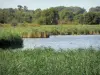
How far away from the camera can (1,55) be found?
14.8m

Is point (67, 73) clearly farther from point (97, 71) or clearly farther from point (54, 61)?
point (54, 61)

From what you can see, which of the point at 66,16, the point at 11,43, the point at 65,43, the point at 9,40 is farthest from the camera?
the point at 66,16

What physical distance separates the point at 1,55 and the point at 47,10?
198 ft

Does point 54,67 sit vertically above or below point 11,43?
above

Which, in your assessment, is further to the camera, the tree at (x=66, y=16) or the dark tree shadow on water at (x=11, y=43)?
the tree at (x=66, y=16)

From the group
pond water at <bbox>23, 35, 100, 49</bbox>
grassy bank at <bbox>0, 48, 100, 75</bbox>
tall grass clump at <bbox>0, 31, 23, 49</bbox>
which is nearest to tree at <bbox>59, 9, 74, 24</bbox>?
pond water at <bbox>23, 35, 100, 49</bbox>

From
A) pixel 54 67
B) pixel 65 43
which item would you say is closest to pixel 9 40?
pixel 65 43

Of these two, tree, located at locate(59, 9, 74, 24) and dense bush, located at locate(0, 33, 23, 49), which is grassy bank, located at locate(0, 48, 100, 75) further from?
tree, located at locate(59, 9, 74, 24)

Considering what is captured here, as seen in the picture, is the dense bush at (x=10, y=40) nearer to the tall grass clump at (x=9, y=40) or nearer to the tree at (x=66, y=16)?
the tall grass clump at (x=9, y=40)

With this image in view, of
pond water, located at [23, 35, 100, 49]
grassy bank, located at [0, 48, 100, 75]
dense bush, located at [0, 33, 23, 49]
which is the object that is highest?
grassy bank, located at [0, 48, 100, 75]

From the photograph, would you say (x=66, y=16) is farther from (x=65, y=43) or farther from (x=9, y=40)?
(x=9, y=40)

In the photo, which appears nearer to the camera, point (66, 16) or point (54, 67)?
point (54, 67)

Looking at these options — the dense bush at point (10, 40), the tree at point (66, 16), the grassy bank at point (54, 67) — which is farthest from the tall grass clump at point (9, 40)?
the tree at point (66, 16)

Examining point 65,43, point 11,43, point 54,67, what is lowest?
point 65,43
